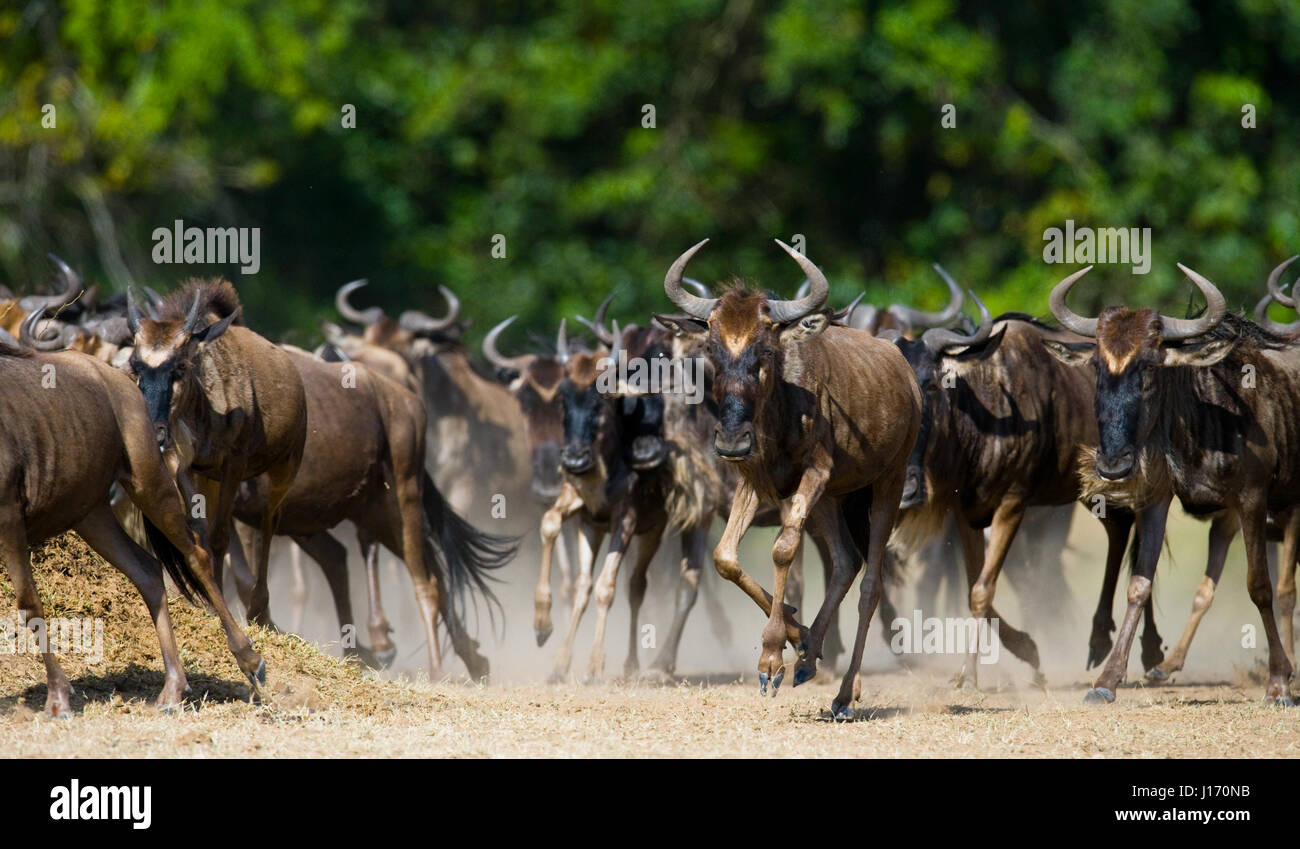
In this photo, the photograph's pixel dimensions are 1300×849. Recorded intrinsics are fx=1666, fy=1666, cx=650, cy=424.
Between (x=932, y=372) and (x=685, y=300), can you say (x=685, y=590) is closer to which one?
(x=932, y=372)

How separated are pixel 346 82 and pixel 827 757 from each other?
63.1 ft

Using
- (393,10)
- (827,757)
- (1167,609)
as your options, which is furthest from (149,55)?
(827,757)

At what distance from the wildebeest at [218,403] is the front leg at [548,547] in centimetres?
225

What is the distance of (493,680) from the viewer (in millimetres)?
11586

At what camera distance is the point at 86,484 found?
25.3 ft

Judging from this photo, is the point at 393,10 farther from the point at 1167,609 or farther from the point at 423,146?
the point at 1167,609

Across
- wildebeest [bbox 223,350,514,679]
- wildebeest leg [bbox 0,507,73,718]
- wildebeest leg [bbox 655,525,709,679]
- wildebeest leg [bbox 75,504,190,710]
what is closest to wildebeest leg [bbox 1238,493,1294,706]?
wildebeest leg [bbox 655,525,709,679]

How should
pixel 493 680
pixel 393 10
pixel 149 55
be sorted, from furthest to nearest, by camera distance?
pixel 393 10, pixel 149 55, pixel 493 680

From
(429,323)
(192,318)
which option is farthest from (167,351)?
(429,323)

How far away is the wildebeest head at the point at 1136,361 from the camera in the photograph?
9.56m

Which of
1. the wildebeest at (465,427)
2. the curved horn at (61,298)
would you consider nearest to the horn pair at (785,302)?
the curved horn at (61,298)

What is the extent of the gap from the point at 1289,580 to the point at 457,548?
18.6 feet

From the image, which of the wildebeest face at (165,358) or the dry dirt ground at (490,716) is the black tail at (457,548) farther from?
the wildebeest face at (165,358)

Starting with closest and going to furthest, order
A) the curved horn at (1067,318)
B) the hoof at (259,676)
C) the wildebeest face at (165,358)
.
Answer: the hoof at (259,676), the wildebeest face at (165,358), the curved horn at (1067,318)
